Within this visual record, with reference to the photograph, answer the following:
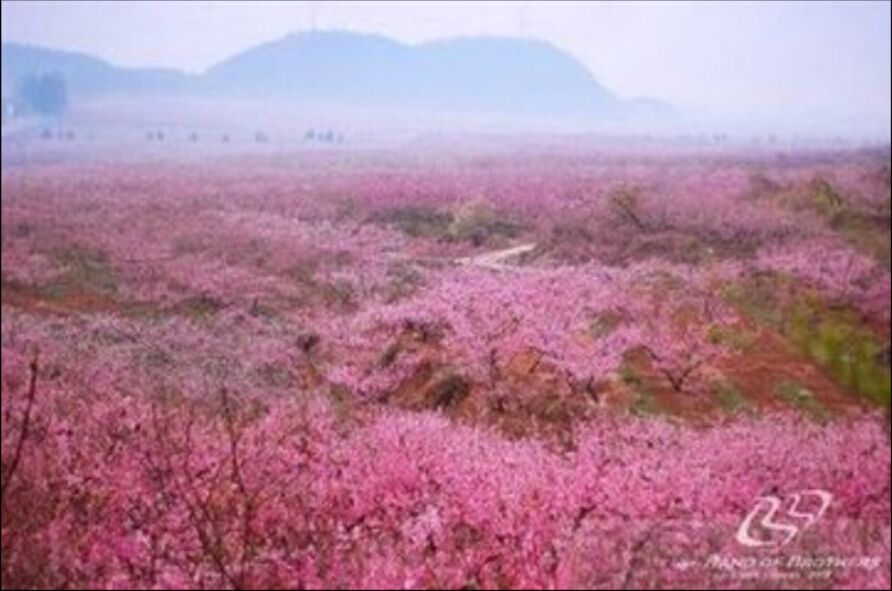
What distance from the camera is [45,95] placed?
14888 centimetres

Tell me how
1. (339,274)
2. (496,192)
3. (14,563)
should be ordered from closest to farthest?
(14,563), (339,274), (496,192)

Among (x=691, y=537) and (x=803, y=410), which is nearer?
(x=691, y=537)

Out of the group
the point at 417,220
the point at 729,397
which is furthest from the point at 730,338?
the point at 417,220

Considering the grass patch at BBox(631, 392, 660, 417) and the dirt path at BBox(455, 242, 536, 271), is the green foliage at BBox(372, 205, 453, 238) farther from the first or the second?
the grass patch at BBox(631, 392, 660, 417)

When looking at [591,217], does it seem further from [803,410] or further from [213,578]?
[213,578]

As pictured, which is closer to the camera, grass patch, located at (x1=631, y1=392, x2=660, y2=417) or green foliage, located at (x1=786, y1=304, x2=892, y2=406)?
green foliage, located at (x1=786, y1=304, x2=892, y2=406)

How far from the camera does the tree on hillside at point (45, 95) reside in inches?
5871

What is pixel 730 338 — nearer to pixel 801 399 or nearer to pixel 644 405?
pixel 644 405

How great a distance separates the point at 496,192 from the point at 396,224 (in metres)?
7.84

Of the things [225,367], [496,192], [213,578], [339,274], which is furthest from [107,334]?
[496,192]

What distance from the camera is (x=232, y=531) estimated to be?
477 inches

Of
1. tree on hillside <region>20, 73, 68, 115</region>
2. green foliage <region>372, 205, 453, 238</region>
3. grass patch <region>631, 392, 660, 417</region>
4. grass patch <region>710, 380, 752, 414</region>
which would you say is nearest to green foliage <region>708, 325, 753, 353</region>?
grass patch <region>710, 380, 752, 414</region>

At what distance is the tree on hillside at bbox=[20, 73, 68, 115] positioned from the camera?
489 feet

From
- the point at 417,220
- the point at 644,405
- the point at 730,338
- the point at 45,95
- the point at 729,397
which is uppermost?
the point at 45,95
